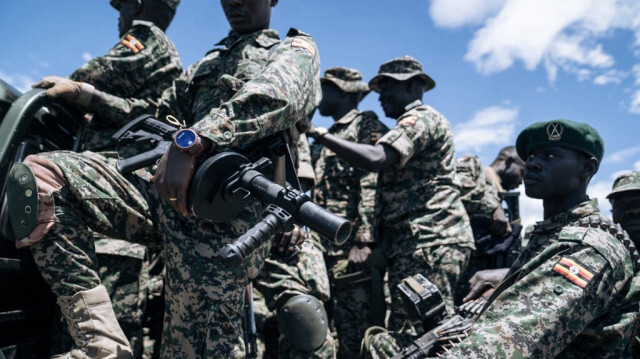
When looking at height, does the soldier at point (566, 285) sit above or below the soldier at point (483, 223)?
below

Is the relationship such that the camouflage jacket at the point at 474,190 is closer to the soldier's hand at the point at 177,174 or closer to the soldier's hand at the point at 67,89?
the soldier's hand at the point at 67,89

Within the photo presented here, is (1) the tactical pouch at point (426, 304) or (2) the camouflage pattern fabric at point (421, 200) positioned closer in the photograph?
(1) the tactical pouch at point (426, 304)

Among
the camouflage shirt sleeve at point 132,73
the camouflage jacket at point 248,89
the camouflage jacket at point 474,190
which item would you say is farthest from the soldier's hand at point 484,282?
the camouflage shirt sleeve at point 132,73

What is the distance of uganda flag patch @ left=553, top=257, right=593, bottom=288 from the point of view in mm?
2135

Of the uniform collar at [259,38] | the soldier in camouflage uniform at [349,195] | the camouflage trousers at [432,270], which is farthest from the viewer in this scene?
the soldier in camouflage uniform at [349,195]

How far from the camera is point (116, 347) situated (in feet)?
6.78

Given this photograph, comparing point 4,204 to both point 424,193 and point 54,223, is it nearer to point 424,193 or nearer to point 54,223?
point 54,223

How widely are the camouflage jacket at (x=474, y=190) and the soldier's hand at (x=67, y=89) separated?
4.67 meters

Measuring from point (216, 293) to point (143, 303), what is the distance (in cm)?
148

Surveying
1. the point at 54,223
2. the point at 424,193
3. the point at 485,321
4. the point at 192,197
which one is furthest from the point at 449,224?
the point at 54,223

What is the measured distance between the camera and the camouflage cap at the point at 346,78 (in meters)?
7.07

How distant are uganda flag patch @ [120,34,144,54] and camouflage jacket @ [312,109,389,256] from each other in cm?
264

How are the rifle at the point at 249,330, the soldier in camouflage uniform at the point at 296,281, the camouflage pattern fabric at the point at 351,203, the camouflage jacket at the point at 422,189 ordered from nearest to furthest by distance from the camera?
the rifle at the point at 249,330, the soldier in camouflage uniform at the point at 296,281, the camouflage jacket at the point at 422,189, the camouflage pattern fabric at the point at 351,203

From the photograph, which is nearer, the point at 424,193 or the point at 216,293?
the point at 216,293
